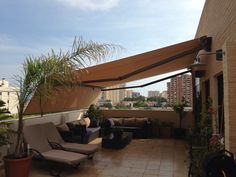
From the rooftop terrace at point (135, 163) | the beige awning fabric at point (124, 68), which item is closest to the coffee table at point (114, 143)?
the rooftop terrace at point (135, 163)

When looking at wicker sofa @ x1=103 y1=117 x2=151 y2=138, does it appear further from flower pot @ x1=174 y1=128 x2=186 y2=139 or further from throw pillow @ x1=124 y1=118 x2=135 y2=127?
flower pot @ x1=174 y1=128 x2=186 y2=139

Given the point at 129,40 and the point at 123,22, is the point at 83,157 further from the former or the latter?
the point at 123,22

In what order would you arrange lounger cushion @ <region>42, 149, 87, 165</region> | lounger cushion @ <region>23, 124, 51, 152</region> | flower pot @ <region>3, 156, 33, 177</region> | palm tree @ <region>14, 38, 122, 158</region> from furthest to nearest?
lounger cushion @ <region>23, 124, 51, 152</region>
lounger cushion @ <region>42, 149, 87, 165</region>
palm tree @ <region>14, 38, 122, 158</region>
flower pot @ <region>3, 156, 33, 177</region>

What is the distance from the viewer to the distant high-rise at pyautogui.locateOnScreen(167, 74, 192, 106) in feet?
40.8

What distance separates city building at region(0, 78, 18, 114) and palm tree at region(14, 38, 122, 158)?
18cm

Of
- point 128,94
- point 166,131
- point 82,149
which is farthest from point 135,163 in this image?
point 128,94

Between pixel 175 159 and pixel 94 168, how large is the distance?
8.74 feet

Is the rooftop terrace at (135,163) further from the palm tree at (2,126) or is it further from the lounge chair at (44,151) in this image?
the palm tree at (2,126)

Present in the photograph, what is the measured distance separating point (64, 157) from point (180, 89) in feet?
29.4

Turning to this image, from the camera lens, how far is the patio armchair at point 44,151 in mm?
5820

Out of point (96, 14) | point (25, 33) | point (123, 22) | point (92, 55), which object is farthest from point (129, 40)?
point (25, 33)

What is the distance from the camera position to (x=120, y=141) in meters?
9.08

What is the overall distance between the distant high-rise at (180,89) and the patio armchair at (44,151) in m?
7.38

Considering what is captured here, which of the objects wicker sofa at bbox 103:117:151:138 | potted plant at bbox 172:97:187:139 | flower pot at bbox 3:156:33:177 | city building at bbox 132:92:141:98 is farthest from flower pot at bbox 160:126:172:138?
flower pot at bbox 3:156:33:177
